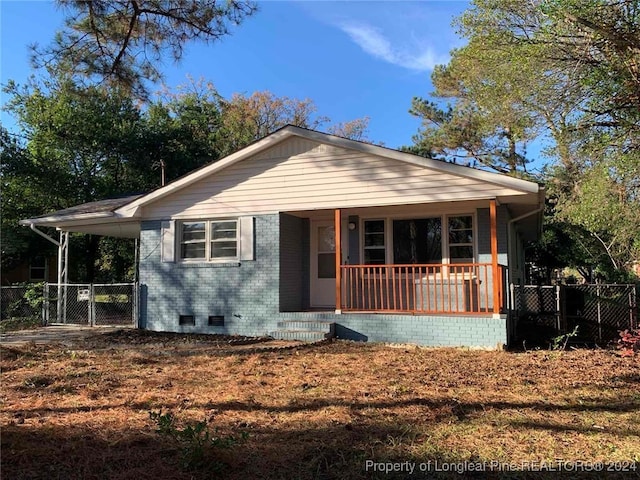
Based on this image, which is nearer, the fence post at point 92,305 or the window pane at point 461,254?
the window pane at point 461,254

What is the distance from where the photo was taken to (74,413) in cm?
461

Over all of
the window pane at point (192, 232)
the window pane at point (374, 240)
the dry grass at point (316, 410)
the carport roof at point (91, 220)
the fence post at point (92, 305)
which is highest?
the carport roof at point (91, 220)

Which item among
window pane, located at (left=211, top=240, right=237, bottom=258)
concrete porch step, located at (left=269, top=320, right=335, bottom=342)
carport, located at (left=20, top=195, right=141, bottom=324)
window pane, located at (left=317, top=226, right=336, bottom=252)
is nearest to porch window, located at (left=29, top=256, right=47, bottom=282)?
carport, located at (left=20, top=195, right=141, bottom=324)

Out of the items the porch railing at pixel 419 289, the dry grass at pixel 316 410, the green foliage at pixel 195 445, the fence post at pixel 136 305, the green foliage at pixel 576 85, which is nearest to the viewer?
the green foliage at pixel 195 445

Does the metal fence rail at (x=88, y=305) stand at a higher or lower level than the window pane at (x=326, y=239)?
lower

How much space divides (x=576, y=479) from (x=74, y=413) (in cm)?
423

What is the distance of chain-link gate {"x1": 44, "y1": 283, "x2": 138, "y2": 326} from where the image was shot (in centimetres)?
1227

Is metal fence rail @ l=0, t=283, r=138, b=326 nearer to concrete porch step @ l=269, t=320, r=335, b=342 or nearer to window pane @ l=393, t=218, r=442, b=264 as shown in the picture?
concrete porch step @ l=269, t=320, r=335, b=342

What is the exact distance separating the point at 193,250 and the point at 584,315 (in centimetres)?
912

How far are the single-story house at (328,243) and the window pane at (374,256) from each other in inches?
0.9

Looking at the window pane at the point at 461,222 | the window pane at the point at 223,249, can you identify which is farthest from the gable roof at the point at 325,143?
the window pane at the point at 223,249

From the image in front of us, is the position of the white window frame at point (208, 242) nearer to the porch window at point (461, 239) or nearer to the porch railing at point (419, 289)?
the porch railing at point (419, 289)

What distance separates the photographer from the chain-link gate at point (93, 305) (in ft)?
40.3

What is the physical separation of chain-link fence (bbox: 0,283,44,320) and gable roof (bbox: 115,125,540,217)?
182 inches
